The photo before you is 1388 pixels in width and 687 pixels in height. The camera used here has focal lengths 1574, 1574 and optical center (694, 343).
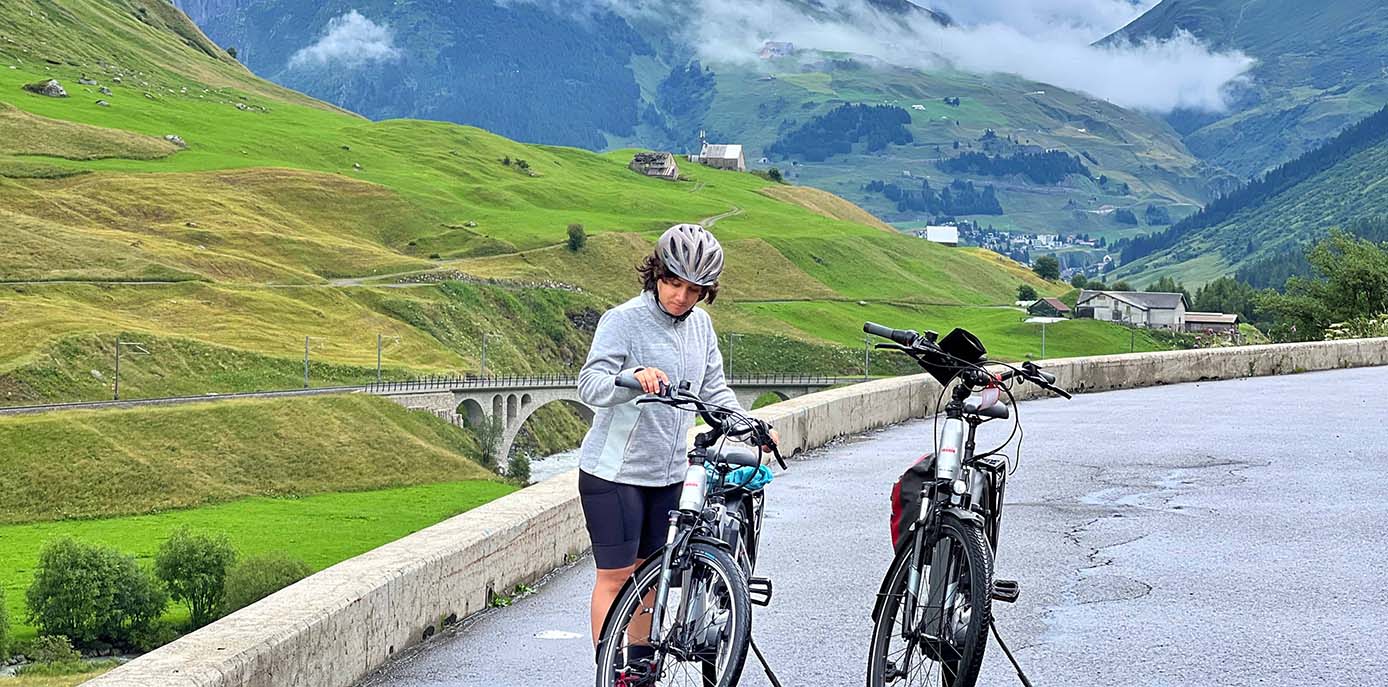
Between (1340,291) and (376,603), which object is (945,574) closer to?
(376,603)

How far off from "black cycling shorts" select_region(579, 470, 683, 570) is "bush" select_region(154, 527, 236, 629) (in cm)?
5732

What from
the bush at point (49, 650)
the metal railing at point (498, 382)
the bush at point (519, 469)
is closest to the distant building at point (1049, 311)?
the metal railing at point (498, 382)

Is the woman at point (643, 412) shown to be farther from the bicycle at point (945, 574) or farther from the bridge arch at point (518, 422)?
the bridge arch at point (518, 422)

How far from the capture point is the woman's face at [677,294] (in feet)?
21.7

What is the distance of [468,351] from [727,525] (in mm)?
126839

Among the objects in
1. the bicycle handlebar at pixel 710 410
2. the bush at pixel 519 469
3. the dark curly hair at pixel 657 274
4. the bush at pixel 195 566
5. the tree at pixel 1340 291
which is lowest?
the bush at pixel 195 566

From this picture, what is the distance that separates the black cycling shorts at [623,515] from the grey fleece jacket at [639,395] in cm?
6

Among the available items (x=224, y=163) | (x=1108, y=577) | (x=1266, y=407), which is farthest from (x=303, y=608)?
(x=224, y=163)

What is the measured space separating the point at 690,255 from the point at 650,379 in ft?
1.97

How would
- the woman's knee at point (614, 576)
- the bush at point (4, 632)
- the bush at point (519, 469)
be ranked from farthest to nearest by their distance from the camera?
the bush at point (519, 469), the bush at point (4, 632), the woman's knee at point (614, 576)

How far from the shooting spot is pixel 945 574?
636 centimetres

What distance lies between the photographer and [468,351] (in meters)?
132

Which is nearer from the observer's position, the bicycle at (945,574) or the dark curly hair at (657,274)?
the bicycle at (945,574)

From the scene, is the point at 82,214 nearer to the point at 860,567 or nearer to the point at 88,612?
the point at 88,612
